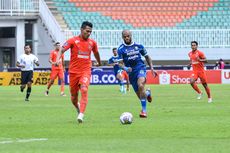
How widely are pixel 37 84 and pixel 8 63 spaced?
7423 millimetres

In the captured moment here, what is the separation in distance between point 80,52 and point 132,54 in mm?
2147

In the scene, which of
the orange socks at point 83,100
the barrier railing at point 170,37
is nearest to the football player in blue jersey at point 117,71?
the orange socks at point 83,100

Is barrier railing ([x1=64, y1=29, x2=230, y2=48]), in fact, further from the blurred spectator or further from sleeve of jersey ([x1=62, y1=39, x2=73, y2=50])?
sleeve of jersey ([x1=62, y1=39, x2=73, y2=50])

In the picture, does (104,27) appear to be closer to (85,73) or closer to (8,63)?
(8,63)

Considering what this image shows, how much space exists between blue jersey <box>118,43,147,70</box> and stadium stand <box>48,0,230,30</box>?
112 ft

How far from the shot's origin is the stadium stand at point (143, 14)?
181ft

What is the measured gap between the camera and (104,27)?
54750 mm

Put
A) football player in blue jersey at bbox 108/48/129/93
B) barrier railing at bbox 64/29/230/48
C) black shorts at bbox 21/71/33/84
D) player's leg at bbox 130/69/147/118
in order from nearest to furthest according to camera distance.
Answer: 1. player's leg at bbox 130/69/147/118
2. football player in blue jersey at bbox 108/48/129/93
3. black shorts at bbox 21/71/33/84
4. barrier railing at bbox 64/29/230/48

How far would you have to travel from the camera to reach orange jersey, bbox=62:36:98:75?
731 inches

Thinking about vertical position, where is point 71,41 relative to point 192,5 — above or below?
below

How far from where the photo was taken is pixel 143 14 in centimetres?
5603

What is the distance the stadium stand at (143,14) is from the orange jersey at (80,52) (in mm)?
35921

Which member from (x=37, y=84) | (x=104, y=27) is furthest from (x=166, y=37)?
(x=37, y=84)

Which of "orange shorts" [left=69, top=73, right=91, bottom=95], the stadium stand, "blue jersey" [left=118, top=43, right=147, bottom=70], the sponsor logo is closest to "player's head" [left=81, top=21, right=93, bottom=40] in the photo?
"orange shorts" [left=69, top=73, right=91, bottom=95]
